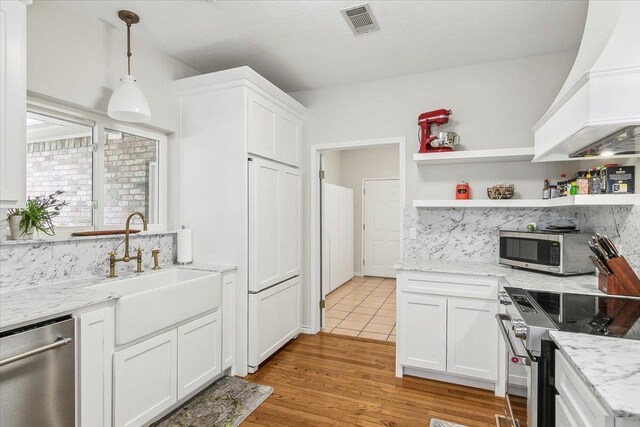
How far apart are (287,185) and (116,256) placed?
159 cm

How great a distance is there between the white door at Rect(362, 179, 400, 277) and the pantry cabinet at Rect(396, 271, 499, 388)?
12.4 feet

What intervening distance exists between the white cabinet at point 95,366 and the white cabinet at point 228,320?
938mm

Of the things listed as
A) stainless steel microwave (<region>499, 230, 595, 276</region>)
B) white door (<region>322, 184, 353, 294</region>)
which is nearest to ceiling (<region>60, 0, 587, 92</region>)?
stainless steel microwave (<region>499, 230, 595, 276</region>)

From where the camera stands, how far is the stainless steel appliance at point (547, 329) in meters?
1.30

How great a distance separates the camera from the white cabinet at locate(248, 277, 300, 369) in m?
2.77

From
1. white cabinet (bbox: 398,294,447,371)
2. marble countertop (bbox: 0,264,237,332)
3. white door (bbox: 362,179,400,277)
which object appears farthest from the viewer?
white door (bbox: 362,179,400,277)

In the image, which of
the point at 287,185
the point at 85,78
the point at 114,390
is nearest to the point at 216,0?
the point at 85,78

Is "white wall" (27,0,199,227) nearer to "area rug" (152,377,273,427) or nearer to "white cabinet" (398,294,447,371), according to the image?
"area rug" (152,377,273,427)

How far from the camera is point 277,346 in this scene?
3129 mm

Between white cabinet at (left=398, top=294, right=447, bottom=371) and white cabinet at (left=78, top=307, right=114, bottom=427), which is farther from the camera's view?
white cabinet at (left=398, top=294, right=447, bottom=371)

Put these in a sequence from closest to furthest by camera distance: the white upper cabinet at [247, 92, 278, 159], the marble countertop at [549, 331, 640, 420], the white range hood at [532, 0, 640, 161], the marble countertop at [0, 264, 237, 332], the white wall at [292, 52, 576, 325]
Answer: the marble countertop at [549, 331, 640, 420]
the white range hood at [532, 0, 640, 161]
the marble countertop at [0, 264, 237, 332]
the white upper cabinet at [247, 92, 278, 159]
the white wall at [292, 52, 576, 325]

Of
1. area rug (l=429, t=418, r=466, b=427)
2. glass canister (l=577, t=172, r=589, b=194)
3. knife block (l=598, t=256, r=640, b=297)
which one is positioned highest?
glass canister (l=577, t=172, r=589, b=194)

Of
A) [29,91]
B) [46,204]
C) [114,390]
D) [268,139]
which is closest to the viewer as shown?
[114,390]

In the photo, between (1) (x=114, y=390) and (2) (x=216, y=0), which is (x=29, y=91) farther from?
(1) (x=114, y=390)
